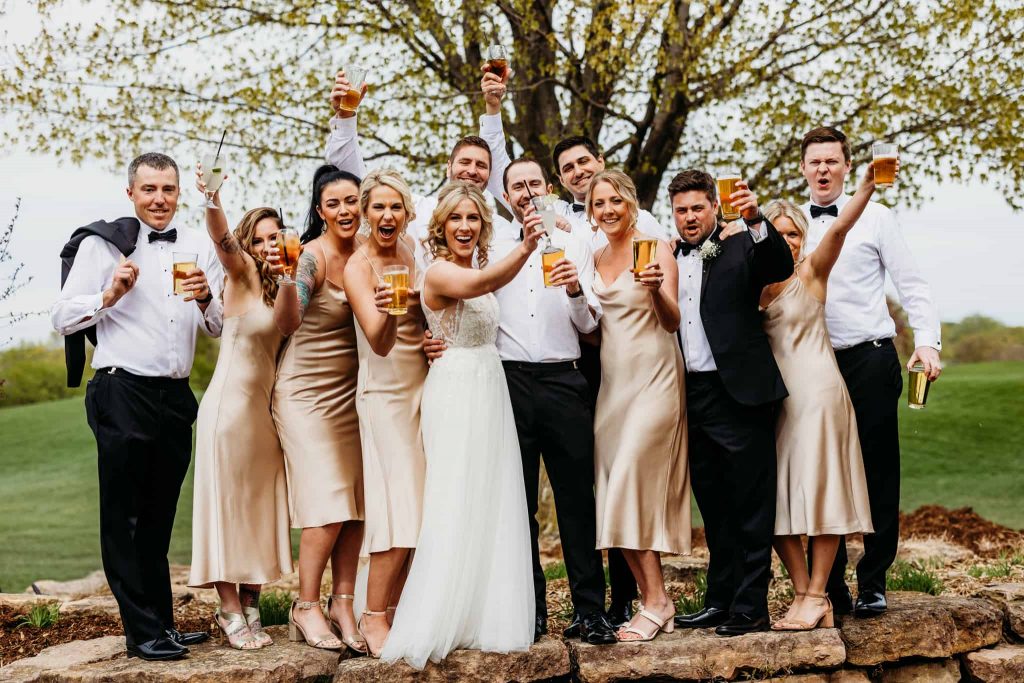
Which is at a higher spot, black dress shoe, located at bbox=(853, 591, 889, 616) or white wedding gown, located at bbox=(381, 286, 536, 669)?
white wedding gown, located at bbox=(381, 286, 536, 669)

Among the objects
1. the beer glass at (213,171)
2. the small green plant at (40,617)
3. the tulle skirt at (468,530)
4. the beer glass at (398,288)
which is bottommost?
the small green plant at (40,617)

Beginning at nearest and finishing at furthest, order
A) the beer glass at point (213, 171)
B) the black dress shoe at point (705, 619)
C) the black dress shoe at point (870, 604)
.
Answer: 1. the beer glass at point (213, 171)
2. the black dress shoe at point (705, 619)
3. the black dress shoe at point (870, 604)

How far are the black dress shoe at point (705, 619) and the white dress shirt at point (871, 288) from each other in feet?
5.16

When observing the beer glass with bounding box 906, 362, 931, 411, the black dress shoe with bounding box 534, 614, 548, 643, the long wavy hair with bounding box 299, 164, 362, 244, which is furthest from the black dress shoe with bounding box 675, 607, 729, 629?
the long wavy hair with bounding box 299, 164, 362, 244

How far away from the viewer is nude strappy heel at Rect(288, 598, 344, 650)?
17.6 feet

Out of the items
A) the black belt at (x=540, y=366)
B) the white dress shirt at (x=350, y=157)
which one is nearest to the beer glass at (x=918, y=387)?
the black belt at (x=540, y=366)

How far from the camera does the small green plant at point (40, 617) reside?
690 centimetres

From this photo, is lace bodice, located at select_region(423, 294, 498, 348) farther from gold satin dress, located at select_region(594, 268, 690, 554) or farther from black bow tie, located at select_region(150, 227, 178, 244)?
black bow tie, located at select_region(150, 227, 178, 244)

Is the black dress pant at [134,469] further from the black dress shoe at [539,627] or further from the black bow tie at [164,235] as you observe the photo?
the black dress shoe at [539,627]

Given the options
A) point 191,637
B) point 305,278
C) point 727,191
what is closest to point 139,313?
point 305,278

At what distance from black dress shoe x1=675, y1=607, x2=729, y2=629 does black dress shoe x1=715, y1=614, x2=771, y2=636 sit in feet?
0.56

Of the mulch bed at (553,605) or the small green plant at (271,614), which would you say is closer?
the small green plant at (271,614)

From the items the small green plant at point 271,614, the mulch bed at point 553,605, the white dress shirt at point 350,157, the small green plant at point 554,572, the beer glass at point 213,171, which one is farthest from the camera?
the small green plant at point 554,572

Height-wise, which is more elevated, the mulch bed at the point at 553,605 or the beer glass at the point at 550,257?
the beer glass at the point at 550,257
